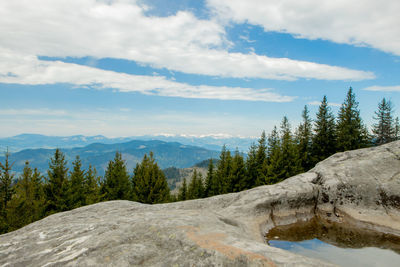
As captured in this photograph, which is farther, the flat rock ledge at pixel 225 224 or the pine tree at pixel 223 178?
the pine tree at pixel 223 178

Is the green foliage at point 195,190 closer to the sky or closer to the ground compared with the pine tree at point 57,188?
closer to the ground

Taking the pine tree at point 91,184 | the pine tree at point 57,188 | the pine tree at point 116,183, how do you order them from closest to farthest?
the pine tree at point 57,188, the pine tree at point 91,184, the pine tree at point 116,183

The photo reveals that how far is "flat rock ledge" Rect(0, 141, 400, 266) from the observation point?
5.60 metres

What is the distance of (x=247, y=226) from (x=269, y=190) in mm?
4010

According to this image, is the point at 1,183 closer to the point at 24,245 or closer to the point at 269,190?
the point at 24,245

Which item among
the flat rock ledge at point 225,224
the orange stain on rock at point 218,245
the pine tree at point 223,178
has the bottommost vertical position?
the pine tree at point 223,178

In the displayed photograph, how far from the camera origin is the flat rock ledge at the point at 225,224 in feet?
18.4

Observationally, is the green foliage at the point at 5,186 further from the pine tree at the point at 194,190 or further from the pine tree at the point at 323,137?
the pine tree at the point at 323,137

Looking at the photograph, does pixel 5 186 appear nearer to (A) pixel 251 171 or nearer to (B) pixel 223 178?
(B) pixel 223 178

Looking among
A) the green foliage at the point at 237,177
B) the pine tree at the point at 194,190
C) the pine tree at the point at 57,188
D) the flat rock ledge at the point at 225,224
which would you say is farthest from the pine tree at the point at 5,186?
the pine tree at the point at 194,190

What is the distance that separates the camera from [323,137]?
50438 millimetres

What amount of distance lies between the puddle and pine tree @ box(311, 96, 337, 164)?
42.3 meters

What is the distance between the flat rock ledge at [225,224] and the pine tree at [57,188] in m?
23.8

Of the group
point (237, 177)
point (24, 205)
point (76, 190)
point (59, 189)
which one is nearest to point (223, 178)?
point (237, 177)
